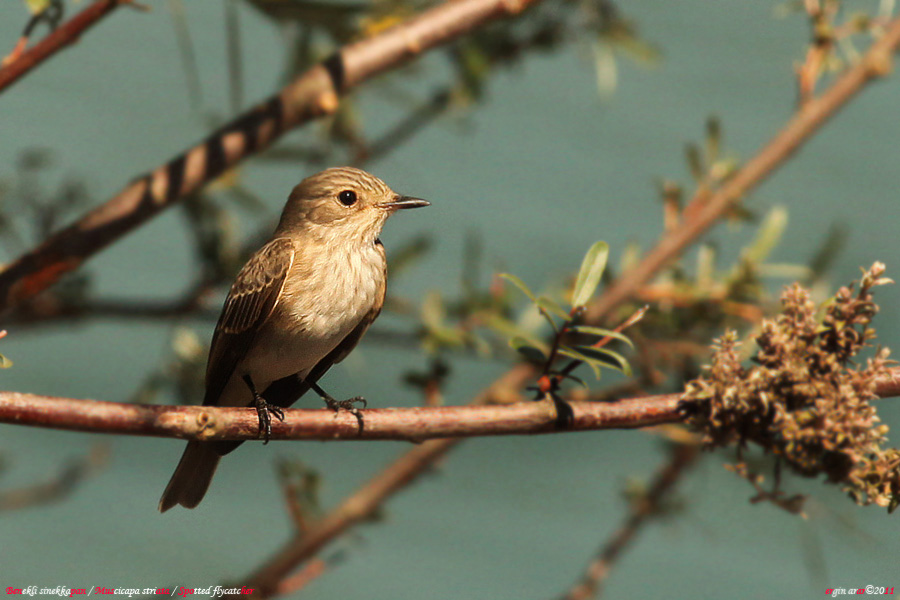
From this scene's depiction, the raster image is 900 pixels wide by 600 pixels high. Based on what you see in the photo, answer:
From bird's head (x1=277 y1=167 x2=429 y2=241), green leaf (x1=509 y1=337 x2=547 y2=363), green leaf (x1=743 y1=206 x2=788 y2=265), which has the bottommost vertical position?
green leaf (x1=509 y1=337 x2=547 y2=363)

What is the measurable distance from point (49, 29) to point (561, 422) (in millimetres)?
1457

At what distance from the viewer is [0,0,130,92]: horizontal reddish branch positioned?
204 centimetres

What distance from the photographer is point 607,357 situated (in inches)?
78.7

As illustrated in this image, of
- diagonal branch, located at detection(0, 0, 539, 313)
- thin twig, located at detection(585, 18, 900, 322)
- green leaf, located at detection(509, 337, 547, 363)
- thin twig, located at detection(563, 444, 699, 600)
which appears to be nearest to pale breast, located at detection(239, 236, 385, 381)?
diagonal branch, located at detection(0, 0, 539, 313)

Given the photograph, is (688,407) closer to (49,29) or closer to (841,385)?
(841,385)

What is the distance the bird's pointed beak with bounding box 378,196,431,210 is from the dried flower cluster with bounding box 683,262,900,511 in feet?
4.10

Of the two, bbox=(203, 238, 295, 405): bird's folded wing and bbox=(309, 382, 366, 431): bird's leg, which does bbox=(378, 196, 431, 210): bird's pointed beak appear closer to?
bbox=(203, 238, 295, 405): bird's folded wing

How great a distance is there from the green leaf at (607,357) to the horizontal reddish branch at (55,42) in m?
1.27

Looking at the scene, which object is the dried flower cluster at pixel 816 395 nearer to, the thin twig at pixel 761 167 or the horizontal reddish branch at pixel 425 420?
the horizontal reddish branch at pixel 425 420

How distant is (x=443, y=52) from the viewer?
3.58 meters

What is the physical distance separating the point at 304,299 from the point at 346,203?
1.30ft

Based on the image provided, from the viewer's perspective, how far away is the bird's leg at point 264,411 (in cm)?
184

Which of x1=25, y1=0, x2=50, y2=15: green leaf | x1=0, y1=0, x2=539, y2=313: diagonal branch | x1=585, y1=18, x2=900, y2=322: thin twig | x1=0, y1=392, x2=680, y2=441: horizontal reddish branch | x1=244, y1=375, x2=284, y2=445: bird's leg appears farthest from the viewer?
x1=585, y1=18, x2=900, y2=322: thin twig

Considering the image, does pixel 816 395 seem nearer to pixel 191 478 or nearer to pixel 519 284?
pixel 519 284
